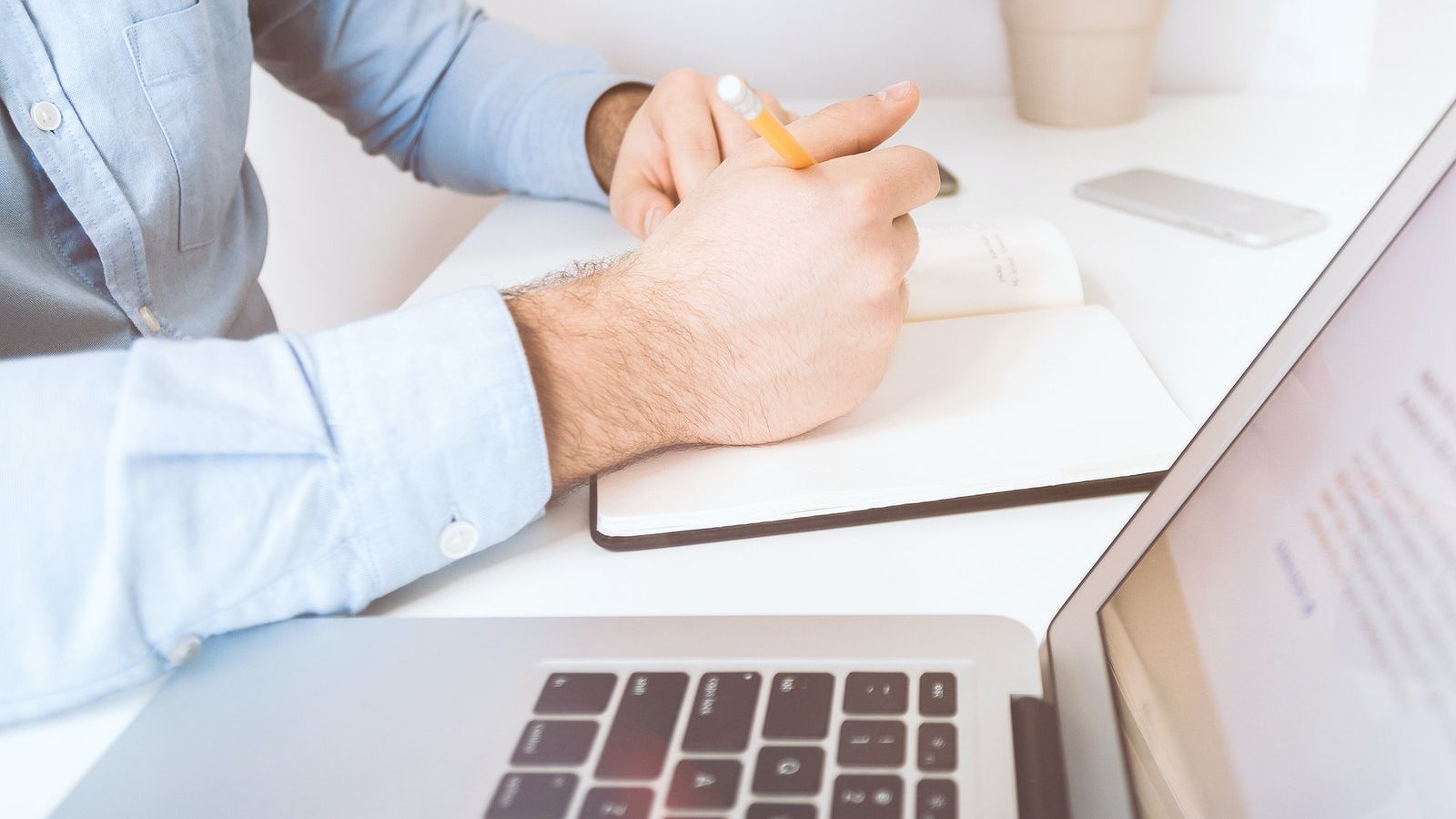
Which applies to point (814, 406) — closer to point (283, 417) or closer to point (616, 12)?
point (283, 417)

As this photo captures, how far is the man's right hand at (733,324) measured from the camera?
0.47 m

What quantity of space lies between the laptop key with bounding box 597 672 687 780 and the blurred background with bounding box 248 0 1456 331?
0.90 meters

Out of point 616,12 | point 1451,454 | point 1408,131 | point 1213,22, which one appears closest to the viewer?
point 1451,454

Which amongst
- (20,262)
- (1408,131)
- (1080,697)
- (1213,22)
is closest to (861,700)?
(1080,697)

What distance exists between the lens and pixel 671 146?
2.39 feet

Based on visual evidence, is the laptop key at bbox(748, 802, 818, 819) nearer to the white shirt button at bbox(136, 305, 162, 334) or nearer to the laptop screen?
the laptop screen

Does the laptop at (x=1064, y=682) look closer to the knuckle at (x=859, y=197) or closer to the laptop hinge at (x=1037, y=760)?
the laptop hinge at (x=1037, y=760)

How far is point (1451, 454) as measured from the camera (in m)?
0.22

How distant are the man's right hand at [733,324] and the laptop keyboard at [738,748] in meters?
0.15

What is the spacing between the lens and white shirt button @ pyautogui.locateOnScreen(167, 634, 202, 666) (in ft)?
1.27

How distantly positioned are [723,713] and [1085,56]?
0.82 metres

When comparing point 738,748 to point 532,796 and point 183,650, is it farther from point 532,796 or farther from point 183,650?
point 183,650

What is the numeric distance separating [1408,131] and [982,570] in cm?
75

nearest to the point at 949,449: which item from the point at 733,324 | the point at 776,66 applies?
the point at 733,324
